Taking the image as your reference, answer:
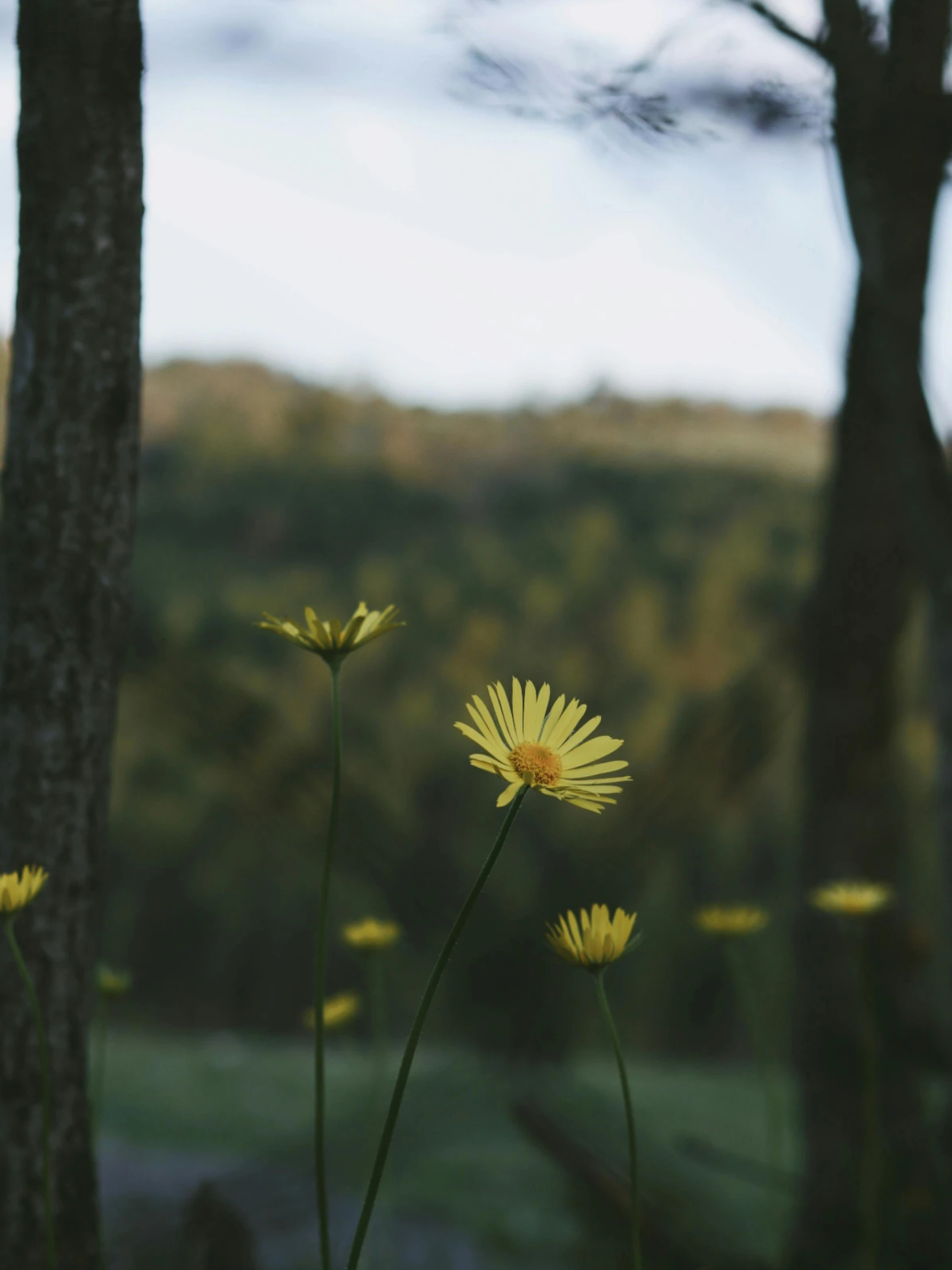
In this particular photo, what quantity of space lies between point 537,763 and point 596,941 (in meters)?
0.09

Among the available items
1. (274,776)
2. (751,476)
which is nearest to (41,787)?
(274,776)

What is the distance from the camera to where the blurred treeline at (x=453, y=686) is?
A: 1.81 m

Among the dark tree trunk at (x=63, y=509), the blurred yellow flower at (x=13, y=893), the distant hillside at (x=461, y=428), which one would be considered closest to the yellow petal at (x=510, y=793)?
the blurred yellow flower at (x=13, y=893)

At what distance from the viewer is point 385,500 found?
344cm

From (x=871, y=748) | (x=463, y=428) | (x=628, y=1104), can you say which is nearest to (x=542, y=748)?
(x=628, y=1104)

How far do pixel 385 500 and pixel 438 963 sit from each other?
3.10m

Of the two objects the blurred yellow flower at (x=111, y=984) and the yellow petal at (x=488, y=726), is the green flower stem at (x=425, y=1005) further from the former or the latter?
the blurred yellow flower at (x=111, y=984)

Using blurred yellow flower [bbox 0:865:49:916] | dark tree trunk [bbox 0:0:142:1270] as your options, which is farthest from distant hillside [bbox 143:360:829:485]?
blurred yellow flower [bbox 0:865:49:916]

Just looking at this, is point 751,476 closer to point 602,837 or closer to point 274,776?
point 602,837

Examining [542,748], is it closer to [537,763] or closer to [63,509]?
[537,763]

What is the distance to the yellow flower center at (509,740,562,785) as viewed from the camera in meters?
0.42

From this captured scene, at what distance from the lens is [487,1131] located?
164 cm

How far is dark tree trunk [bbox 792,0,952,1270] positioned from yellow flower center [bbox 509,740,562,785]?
795mm

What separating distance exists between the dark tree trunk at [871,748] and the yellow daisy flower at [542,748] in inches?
30.3
